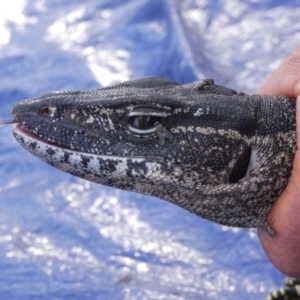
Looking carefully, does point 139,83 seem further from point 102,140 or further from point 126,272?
point 126,272

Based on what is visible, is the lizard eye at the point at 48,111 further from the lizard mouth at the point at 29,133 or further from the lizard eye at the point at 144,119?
the lizard eye at the point at 144,119

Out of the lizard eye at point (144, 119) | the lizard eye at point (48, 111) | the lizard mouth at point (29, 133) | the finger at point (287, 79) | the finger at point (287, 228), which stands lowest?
the finger at point (287, 228)

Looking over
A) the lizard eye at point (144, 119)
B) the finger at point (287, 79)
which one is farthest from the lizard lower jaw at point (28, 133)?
the finger at point (287, 79)

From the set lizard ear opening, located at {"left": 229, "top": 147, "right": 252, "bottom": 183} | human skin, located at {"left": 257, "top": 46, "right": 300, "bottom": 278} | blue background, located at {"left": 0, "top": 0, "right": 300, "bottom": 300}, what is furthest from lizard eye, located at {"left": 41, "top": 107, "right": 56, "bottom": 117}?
blue background, located at {"left": 0, "top": 0, "right": 300, "bottom": 300}

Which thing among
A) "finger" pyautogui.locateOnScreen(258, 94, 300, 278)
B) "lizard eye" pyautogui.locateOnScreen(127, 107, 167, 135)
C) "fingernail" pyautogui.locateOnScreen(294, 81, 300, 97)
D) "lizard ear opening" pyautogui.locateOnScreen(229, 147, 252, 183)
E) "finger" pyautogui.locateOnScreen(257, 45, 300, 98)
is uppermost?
"finger" pyautogui.locateOnScreen(257, 45, 300, 98)

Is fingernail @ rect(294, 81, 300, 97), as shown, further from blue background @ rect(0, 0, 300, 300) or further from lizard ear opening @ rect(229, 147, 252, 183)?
blue background @ rect(0, 0, 300, 300)

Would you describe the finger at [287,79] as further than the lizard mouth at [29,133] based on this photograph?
Yes

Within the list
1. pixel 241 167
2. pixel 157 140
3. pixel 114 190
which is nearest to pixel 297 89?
pixel 241 167
